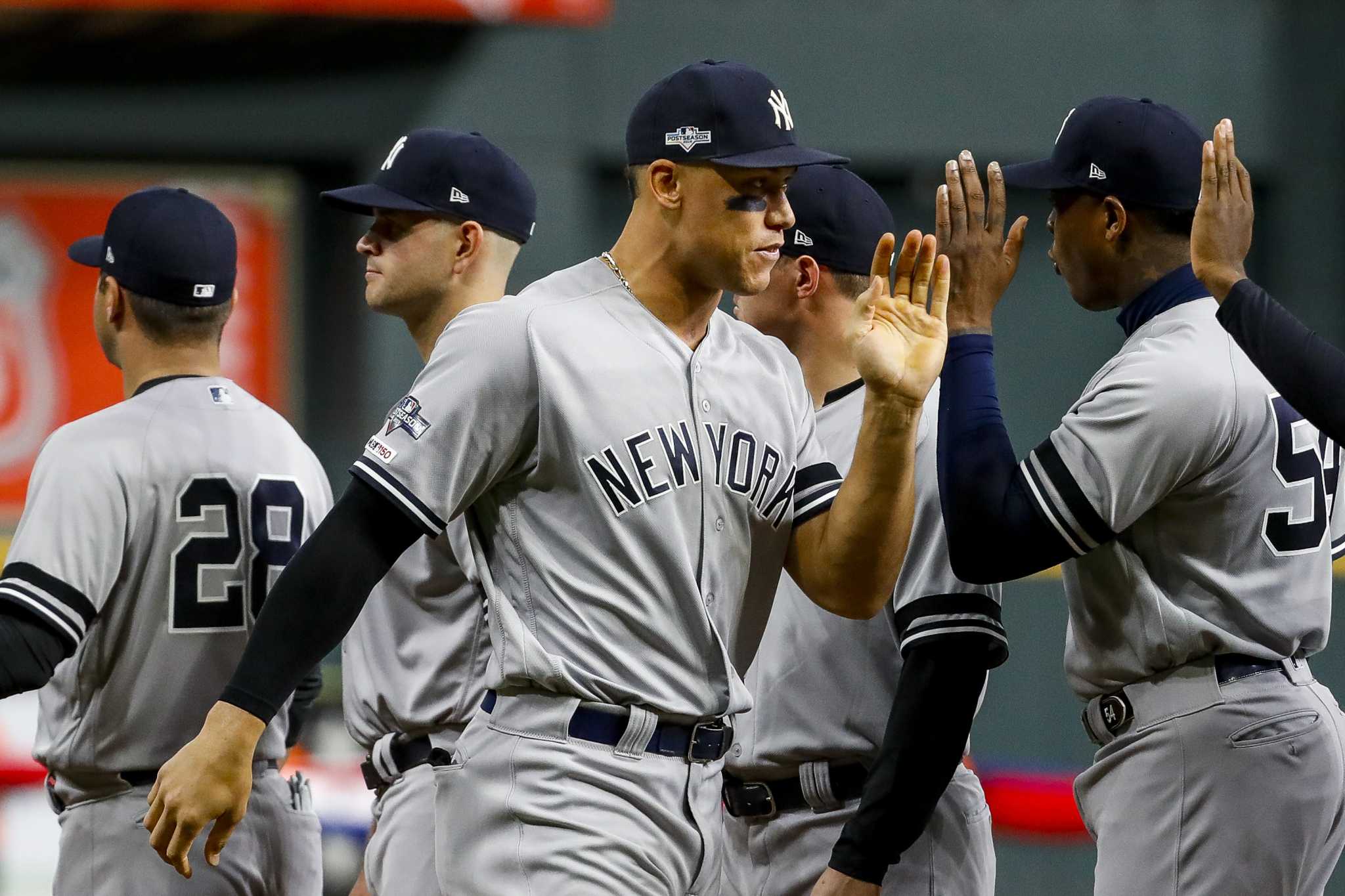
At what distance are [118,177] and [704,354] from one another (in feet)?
25.1

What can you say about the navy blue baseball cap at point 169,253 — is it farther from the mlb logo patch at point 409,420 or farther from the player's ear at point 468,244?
the mlb logo patch at point 409,420

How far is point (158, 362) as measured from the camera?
3666 millimetres

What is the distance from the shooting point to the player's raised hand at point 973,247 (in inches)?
126

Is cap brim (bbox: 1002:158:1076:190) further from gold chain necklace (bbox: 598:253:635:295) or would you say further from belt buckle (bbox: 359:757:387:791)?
belt buckle (bbox: 359:757:387:791)

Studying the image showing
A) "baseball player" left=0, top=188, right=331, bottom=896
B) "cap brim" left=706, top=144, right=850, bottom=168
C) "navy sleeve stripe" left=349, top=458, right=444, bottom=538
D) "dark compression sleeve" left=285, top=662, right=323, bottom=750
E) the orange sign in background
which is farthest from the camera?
the orange sign in background

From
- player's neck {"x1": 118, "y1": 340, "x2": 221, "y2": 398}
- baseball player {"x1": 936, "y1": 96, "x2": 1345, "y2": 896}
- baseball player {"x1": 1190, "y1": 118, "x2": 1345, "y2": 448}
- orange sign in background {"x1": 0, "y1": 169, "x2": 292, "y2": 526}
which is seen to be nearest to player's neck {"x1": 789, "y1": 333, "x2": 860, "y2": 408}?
baseball player {"x1": 936, "y1": 96, "x2": 1345, "y2": 896}

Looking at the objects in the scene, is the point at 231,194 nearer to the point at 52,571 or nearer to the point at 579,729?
the point at 52,571

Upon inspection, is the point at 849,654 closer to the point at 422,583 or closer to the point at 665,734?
the point at 665,734

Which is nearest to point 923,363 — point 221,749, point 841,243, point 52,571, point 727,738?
point 727,738

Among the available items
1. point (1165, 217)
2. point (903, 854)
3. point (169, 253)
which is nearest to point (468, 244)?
point (169, 253)

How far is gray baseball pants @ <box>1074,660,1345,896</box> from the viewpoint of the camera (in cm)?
301

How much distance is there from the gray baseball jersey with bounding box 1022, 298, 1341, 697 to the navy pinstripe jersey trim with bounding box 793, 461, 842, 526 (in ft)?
1.26

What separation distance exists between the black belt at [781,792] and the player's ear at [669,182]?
1.11 m

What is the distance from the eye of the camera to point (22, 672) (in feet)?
10.4
